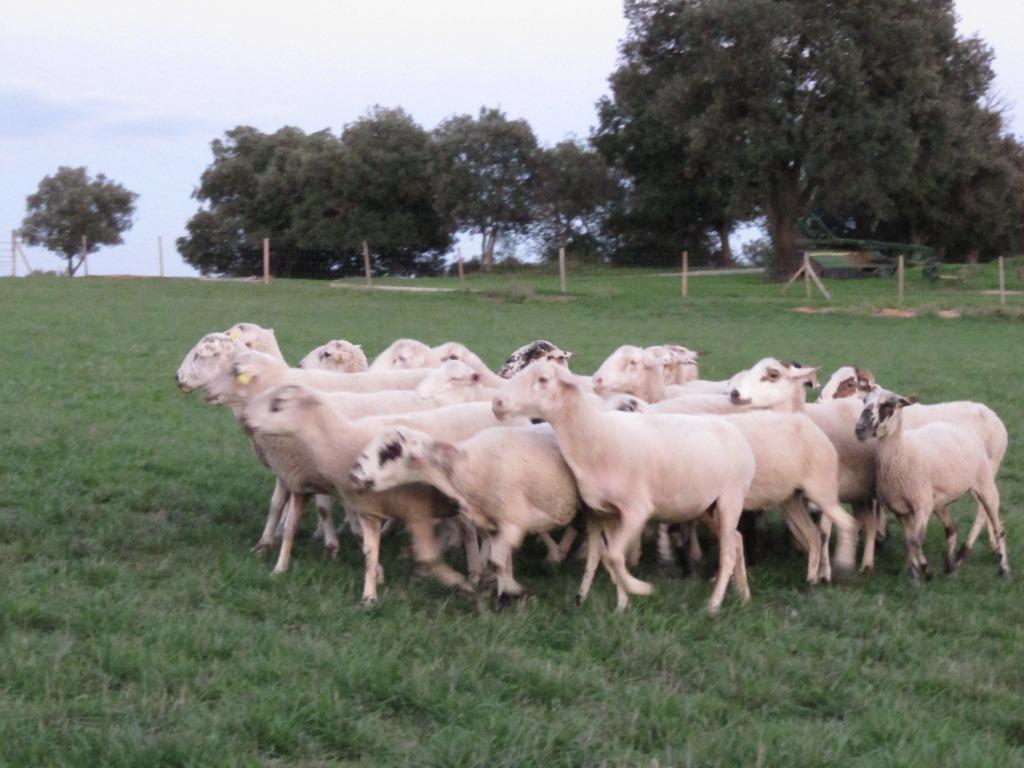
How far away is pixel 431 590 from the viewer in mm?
6328

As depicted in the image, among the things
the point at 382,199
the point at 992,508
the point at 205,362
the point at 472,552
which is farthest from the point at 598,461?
the point at 382,199

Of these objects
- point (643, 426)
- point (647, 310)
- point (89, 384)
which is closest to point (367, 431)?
point (643, 426)

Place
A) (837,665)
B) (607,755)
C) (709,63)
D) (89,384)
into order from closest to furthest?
(607,755) → (837,665) → (89,384) → (709,63)

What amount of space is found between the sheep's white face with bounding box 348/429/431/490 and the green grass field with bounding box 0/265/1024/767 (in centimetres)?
61

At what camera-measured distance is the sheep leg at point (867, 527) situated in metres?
7.12

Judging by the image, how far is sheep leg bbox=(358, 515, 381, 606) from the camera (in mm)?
6000

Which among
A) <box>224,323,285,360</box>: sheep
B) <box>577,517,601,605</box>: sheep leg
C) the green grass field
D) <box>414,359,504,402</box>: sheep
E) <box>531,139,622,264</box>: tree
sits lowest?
the green grass field

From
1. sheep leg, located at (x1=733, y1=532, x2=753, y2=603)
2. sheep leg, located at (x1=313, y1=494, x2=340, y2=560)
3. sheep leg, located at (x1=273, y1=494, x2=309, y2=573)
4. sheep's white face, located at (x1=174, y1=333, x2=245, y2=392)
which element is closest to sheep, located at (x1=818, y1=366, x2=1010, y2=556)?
sheep leg, located at (x1=733, y1=532, x2=753, y2=603)

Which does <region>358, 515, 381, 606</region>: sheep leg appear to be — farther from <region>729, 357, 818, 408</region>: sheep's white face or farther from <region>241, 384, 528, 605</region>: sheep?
<region>729, 357, 818, 408</region>: sheep's white face

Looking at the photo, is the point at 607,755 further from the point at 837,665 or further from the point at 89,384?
the point at 89,384

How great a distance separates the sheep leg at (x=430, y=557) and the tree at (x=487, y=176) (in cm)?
4505

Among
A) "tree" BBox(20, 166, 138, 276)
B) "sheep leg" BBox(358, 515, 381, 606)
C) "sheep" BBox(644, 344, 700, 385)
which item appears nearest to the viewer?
"sheep leg" BBox(358, 515, 381, 606)

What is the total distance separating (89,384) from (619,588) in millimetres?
9747

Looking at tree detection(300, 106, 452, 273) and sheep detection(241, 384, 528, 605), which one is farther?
tree detection(300, 106, 452, 273)
